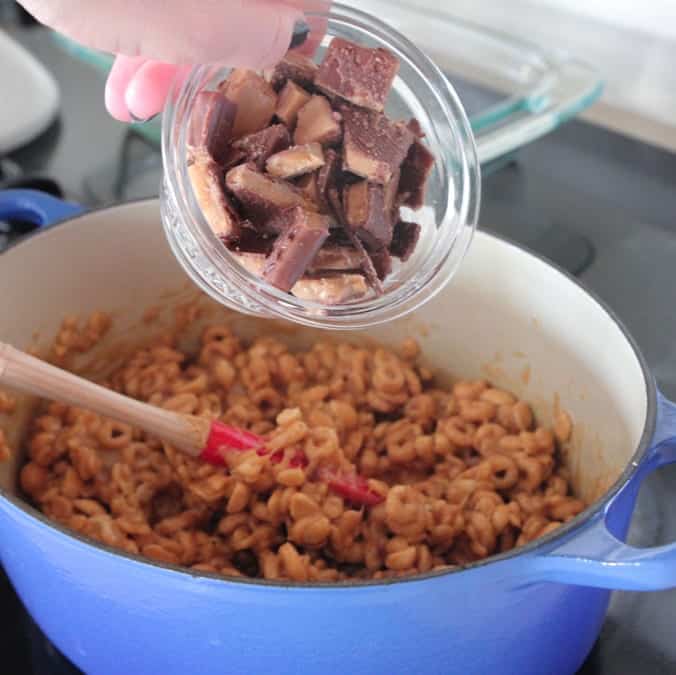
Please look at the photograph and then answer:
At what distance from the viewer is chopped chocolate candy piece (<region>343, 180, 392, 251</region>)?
0.83 metres

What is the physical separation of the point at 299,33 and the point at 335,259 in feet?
0.66

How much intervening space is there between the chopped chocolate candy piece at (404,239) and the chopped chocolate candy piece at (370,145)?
0.23 ft

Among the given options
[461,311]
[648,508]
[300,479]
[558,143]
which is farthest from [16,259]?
[558,143]

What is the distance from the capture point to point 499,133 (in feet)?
4.32

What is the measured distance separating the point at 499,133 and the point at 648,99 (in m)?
0.47

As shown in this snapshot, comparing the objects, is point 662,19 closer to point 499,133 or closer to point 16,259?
point 499,133

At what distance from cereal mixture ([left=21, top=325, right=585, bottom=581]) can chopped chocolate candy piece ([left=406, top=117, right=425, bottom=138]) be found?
1.09ft

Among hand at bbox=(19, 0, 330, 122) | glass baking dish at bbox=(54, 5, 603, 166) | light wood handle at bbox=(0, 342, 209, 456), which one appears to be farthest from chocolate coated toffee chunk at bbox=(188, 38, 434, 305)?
glass baking dish at bbox=(54, 5, 603, 166)

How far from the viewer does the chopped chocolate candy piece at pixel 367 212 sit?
833 millimetres

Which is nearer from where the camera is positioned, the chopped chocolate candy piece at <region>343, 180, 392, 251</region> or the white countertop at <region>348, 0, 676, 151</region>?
the chopped chocolate candy piece at <region>343, 180, 392, 251</region>

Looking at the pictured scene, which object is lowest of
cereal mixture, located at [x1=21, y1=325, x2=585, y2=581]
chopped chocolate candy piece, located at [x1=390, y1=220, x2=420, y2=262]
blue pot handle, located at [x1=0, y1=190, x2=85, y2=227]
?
cereal mixture, located at [x1=21, y1=325, x2=585, y2=581]

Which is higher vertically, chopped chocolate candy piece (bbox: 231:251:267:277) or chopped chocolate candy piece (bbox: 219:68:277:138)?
chopped chocolate candy piece (bbox: 219:68:277:138)

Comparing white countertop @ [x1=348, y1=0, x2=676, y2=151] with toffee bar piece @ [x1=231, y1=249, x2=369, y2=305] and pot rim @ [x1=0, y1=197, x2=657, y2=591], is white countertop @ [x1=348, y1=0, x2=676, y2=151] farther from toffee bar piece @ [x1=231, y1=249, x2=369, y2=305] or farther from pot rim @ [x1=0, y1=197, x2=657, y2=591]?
pot rim @ [x1=0, y1=197, x2=657, y2=591]

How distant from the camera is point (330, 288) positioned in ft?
2.74
